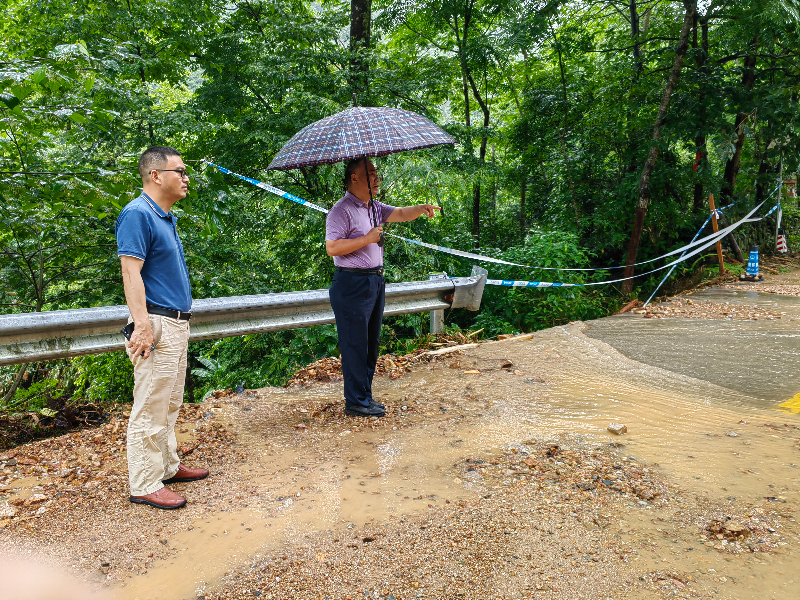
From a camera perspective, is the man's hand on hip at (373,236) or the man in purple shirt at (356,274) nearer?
the man's hand on hip at (373,236)

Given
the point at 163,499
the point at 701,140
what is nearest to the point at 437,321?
the point at 163,499

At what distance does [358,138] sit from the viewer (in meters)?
3.77

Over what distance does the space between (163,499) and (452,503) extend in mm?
1548

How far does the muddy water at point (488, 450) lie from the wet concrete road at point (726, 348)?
101mm

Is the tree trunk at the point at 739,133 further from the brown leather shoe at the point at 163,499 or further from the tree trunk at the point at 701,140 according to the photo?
the brown leather shoe at the point at 163,499

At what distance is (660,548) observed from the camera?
7.78 ft

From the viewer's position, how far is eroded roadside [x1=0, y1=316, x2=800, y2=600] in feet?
7.38

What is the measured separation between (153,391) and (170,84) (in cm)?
806

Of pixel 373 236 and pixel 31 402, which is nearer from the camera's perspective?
pixel 373 236

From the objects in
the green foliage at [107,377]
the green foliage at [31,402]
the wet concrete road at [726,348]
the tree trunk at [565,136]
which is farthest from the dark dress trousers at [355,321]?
the tree trunk at [565,136]

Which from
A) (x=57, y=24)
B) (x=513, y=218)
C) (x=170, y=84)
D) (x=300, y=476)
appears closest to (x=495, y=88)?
(x=513, y=218)

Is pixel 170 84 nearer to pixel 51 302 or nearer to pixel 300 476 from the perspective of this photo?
pixel 51 302

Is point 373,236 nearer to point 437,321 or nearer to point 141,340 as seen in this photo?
point 141,340

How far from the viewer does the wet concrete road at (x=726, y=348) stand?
4508 mm
